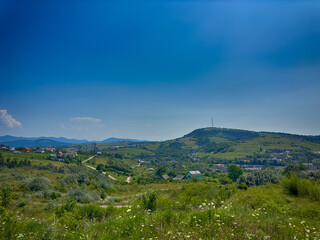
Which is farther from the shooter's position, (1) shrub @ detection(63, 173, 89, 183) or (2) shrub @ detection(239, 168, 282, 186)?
(1) shrub @ detection(63, 173, 89, 183)

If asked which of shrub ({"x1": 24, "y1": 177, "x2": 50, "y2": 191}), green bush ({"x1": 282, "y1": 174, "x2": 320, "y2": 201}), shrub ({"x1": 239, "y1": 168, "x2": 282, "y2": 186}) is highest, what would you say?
green bush ({"x1": 282, "y1": 174, "x2": 320, "y2": 201})

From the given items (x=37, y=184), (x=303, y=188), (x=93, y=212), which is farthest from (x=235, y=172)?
(x=93, y=212)

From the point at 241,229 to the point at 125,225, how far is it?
3242mm

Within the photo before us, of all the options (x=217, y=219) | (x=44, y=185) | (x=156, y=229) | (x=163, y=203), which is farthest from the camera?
(x=44, y=185)

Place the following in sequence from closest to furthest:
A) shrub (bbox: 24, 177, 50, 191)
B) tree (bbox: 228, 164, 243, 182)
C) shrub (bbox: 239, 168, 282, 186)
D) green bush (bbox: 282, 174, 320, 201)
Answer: green bush (bbox: 282, 174, 320, 201), shrub (bbox: 239, 168, 282, 186), shrub (bbox: 24, 177, 50, 191), tree (bbox: 228, 164, 243, 182)

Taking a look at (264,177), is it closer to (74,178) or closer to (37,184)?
(37,184)

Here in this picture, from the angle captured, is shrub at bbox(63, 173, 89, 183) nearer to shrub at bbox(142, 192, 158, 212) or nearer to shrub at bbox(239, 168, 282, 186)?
shrub at bbox(142, 192, 158, 212)

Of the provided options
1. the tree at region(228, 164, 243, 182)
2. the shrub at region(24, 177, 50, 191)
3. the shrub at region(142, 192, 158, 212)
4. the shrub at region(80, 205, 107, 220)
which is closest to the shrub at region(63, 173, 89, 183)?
the shrub at region(24, 177, 50, 191)

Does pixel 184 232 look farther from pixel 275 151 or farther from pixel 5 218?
pixel 275 151

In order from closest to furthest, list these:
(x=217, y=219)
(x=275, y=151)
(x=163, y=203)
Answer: (x=217, y=219), (x=163, y=203), (x=275, y=151)

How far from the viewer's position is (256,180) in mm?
20172

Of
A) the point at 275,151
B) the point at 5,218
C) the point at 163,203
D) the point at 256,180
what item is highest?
the point at 5,218

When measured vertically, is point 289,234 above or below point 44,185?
above

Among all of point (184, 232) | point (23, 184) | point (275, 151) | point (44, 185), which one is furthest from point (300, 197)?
point (275, 151)
